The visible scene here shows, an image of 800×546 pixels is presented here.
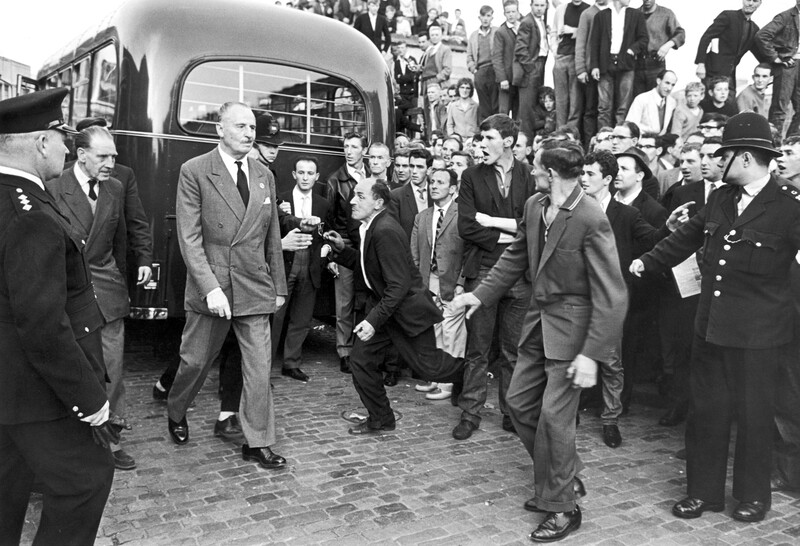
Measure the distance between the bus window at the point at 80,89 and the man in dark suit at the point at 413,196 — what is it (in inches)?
126

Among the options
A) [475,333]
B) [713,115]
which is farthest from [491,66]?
[475,333]

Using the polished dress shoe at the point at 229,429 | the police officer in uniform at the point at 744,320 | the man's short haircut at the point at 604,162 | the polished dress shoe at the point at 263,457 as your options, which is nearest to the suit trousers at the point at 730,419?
the police officer in uniform at the point at 744,320

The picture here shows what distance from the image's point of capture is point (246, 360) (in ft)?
15.3

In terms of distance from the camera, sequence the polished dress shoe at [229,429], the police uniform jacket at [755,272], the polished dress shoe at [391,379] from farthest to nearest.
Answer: the polished dress shoe at [391,379]
the polished dress shoe at [229,429]
the police uniform jacket at [755,272]

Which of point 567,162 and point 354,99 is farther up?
point 354,99

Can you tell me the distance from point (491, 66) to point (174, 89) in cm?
584

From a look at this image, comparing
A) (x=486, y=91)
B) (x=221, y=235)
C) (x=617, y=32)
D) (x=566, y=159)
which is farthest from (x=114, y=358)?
(x=486, y=91)

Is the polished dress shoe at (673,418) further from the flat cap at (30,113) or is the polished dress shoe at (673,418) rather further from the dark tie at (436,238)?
the flat cap at (30,113)

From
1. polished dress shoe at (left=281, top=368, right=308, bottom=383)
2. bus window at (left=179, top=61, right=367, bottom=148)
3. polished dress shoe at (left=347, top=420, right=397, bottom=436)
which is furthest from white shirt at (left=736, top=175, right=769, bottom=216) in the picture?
bus window at (left=179, top=61, right=367, bottom=148)

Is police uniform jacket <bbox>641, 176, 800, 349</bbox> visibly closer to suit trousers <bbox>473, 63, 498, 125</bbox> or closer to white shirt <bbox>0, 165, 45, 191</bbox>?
white shirt <bbox>0, 165, 45, 191</bbox>

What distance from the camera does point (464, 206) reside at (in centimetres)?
543

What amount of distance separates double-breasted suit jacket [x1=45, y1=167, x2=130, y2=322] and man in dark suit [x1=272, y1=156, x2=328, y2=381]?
6.31 ft

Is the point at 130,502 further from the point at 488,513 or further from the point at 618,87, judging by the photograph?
the point at 618,87

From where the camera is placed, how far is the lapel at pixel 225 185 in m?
4.62
